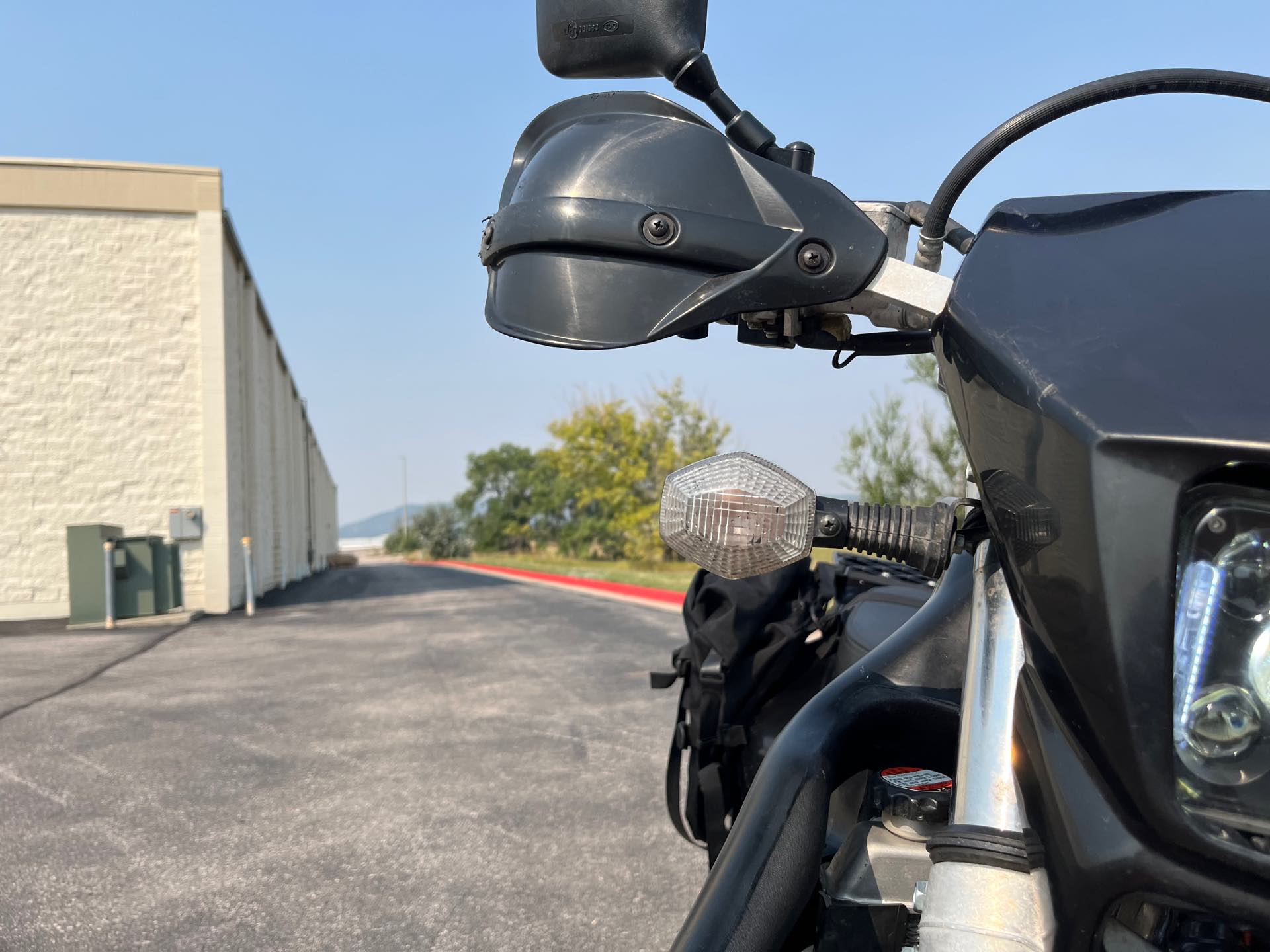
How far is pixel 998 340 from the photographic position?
0.78 meters

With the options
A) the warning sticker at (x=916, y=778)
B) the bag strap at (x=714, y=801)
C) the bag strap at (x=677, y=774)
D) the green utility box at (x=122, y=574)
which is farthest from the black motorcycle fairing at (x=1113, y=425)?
the green utility box at (x=122, y=574)

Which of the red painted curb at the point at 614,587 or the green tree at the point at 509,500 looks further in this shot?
the green tree at the point at 509,500

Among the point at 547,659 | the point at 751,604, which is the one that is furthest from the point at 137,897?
the point at 547,659

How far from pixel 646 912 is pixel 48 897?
6.11ft

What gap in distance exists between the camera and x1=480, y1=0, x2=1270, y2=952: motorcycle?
660mm

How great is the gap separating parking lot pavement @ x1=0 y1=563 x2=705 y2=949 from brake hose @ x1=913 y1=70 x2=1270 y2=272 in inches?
97.8

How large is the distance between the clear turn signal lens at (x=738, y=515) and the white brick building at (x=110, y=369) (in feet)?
56.9

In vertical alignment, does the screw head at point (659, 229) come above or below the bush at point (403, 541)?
above

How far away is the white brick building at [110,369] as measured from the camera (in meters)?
16.3

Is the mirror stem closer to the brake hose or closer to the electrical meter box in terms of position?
the brake hose

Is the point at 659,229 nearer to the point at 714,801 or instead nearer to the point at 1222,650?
the point at 1222,650

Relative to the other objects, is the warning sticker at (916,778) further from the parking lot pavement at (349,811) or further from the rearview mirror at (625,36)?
the parking lot pavement at (349,811)

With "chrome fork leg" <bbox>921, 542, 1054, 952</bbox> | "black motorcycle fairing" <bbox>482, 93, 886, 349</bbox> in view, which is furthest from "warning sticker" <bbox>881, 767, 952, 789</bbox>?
"black motorcycle fairing" <bbox>482, 93, 886, 349</bbox>

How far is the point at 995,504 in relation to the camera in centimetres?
79
